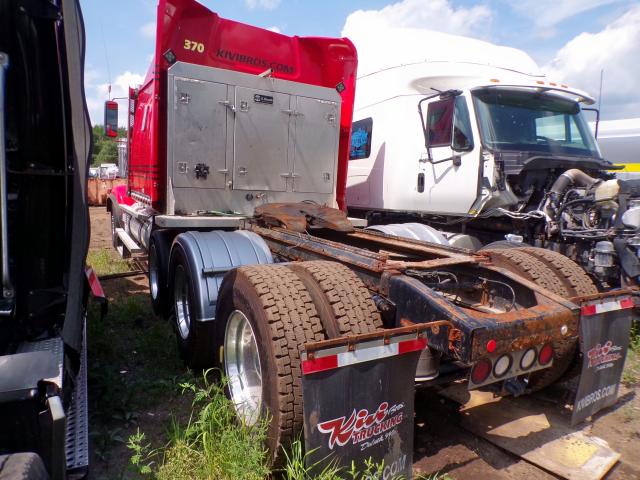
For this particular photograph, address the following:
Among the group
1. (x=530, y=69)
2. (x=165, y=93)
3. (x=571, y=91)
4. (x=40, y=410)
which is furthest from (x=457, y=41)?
(x=40, y=410)

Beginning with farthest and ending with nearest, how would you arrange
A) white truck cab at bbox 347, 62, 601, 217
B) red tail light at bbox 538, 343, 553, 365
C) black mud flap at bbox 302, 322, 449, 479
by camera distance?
white truck cab at bbox 347, 62, 601, 217
red tail light at bbox 538, 343, 553, 365
black mud flap at bbox 302, 322, 449, 479

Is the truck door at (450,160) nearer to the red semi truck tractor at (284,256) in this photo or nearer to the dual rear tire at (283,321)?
the red semi truck tractor at (284,256)

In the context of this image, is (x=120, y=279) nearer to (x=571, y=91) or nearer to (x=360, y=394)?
(x=360, y=394)

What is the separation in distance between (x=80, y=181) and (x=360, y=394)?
1.55 m

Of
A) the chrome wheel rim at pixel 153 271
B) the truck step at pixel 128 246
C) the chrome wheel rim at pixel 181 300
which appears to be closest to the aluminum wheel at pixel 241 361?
→ the chrome wheel rim at pixel 181 300

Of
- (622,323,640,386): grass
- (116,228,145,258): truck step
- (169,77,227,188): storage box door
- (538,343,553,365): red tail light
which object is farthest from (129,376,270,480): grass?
(116,228,145,258): truck step

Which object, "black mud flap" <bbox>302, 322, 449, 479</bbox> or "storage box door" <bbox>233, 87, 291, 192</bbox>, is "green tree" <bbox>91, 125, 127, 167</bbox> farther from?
"black mud flap" <bbox>302, 322, 449, 479</bbox>

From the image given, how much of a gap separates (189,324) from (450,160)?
3783mm

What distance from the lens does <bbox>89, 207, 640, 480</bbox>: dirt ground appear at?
2.65 m

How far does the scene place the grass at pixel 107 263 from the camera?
25.0 feet

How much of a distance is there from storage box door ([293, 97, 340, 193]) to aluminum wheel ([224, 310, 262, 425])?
295cm

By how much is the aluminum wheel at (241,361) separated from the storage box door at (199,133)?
2.48 m

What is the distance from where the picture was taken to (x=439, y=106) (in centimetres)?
589

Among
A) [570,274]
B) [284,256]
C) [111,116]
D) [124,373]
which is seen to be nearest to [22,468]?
[124,373]
